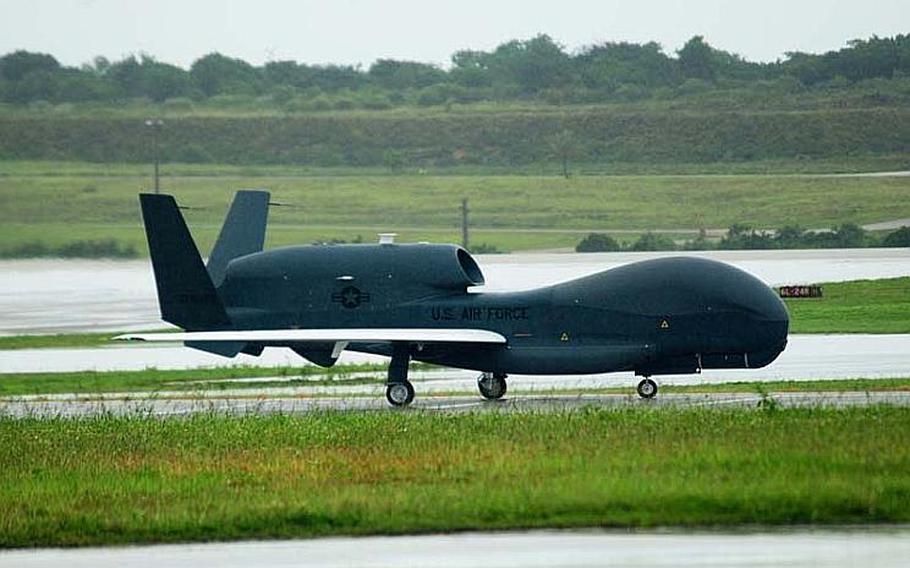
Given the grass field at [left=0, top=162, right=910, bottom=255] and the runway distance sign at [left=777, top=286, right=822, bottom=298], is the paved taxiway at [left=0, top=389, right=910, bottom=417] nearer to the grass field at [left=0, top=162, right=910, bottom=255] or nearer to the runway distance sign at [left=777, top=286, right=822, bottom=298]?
the runway distance sign at [left=777, top=286, right=822, bottom=298]

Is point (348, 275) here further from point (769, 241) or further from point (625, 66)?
point (625, 66)

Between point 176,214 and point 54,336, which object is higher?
point 176,214

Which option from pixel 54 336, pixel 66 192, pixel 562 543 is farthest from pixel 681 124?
pixel 562 543

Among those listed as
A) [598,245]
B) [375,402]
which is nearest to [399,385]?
[375,402]

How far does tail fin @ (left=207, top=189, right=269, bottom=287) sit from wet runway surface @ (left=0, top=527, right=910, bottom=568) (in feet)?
58.7

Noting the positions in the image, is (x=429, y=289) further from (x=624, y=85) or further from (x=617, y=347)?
(x=624, y=85)

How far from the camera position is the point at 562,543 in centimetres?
1478

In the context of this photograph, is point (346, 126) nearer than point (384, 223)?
No

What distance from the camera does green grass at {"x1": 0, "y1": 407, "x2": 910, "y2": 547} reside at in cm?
1599

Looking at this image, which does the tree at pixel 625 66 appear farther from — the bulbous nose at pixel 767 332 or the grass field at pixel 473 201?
the bulbous nose at pixel 767 332

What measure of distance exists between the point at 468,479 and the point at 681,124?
85.8 metres

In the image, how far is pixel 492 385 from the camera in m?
29.6

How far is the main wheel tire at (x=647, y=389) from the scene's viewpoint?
28.4m

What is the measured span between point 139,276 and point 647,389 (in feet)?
120
